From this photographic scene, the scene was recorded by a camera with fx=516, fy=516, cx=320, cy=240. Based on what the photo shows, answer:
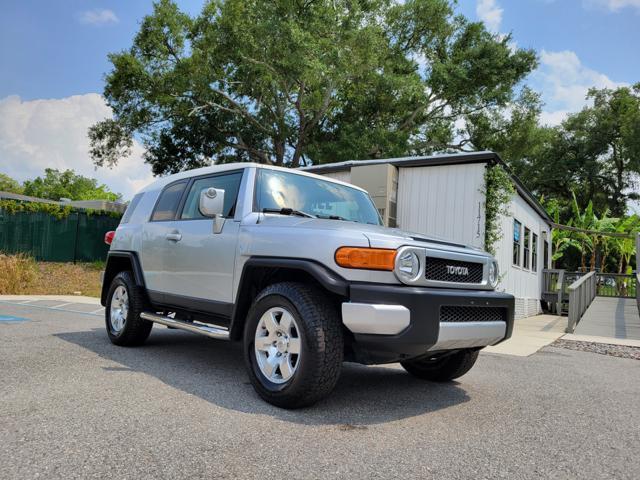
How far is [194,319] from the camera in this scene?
16.7 ft

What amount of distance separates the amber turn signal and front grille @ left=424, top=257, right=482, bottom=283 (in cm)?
34

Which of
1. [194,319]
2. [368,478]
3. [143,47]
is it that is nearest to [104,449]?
[368,478]

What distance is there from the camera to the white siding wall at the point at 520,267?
1301 cm

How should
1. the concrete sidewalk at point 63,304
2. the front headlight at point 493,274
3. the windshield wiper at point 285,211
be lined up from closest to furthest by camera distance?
the front headlight at point 493,274, the windshield wiper at point 285,211, the concrete sidewalk at point 63,304

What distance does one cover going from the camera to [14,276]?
1382 centimetres

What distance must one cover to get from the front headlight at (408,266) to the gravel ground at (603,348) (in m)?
5.70

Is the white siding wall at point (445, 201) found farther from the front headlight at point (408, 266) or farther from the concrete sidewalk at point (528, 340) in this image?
the front headlight at point (408, 266)

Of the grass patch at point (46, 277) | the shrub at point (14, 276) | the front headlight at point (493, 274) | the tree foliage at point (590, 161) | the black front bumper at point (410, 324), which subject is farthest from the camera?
the tree foliage at point (590, 161)

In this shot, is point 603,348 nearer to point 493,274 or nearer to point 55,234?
point 493,274

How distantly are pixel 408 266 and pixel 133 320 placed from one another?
341cm

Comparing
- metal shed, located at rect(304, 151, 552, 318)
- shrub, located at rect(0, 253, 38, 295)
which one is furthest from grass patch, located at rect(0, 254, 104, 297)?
metal shed, located at rect(304, 151, 552, 318)

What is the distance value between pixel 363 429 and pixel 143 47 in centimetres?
2295

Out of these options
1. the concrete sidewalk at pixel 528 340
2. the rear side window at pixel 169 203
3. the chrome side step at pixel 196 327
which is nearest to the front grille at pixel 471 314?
the chrome side step at pixel 196 327

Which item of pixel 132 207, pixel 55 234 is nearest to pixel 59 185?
pixel 55 234
